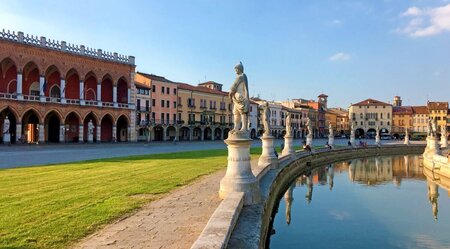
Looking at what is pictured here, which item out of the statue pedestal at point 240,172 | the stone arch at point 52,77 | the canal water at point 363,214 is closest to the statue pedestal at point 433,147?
the canal water at point 363,214

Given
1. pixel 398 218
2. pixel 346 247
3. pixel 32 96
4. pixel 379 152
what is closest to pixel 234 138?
pixel 346 247

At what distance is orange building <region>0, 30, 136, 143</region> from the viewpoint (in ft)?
141

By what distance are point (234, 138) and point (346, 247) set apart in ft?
14.8

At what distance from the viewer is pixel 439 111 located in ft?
370

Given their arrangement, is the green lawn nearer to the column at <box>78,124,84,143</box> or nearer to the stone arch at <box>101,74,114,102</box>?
the column at <box>78,124,84,143</box>

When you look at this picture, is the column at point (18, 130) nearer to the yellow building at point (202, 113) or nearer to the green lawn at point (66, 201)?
the green lawn at point (66, 201)

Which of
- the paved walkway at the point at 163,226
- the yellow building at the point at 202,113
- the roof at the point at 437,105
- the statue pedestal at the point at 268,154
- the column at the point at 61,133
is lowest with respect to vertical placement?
the paved walkway at the point at 163,226

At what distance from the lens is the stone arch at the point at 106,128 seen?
5453 cm

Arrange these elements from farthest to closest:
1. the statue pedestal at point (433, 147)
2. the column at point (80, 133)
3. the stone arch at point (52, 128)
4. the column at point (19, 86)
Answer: the column at point (80, 133) < the stone arch at point (52, 128) < the column at point (19, 86) < the statue pedestal at point (433, 147)

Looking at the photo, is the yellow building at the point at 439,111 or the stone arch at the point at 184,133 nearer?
the stone arch at the point at 184,133

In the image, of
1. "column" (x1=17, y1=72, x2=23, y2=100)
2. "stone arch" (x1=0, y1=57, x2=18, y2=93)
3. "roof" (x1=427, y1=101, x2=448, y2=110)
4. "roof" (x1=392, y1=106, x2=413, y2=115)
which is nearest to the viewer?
"column" (x1=17, y1=72, x2=23, y2=100)

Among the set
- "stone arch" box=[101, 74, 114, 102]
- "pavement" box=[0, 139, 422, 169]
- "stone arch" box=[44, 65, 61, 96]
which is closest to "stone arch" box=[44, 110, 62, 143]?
"stone arch" box=[44, 65, 61, 96]

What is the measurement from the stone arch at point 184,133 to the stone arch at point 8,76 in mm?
32431

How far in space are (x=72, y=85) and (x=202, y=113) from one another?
Answer: 2988cm
